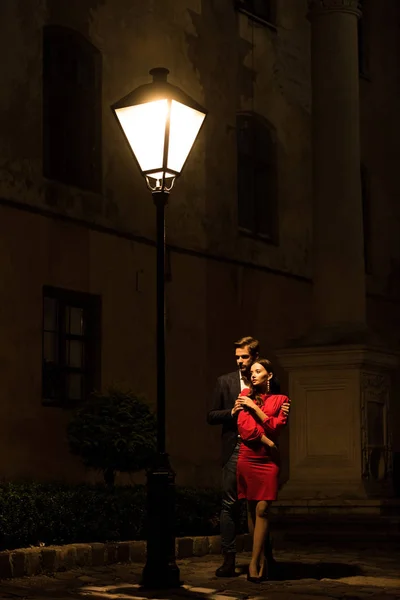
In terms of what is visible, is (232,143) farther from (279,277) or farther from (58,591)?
(58,591)

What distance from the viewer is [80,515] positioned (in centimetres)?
1157

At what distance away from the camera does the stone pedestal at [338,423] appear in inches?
564

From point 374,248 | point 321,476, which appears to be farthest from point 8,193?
point 374,248

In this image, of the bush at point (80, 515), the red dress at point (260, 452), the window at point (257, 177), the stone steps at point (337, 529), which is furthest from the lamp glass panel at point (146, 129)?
the window at point (257, 177)

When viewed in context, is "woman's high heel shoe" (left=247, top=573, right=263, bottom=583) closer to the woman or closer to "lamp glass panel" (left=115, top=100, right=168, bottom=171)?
the woman

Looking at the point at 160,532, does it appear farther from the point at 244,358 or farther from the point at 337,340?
the point at 337,340

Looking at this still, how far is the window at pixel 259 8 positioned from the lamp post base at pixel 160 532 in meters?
11.8

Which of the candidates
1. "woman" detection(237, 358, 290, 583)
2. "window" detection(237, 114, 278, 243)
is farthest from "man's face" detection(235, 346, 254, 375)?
"window" detection(237, 114, 278, 243)

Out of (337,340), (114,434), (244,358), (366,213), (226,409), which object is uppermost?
(366,213)

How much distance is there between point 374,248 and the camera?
23.1 m

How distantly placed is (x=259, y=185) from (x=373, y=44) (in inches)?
200

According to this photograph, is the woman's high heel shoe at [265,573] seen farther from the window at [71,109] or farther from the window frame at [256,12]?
the window frame at [256,12]

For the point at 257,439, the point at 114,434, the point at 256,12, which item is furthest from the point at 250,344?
the point at 256,12

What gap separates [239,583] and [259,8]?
515 inches
